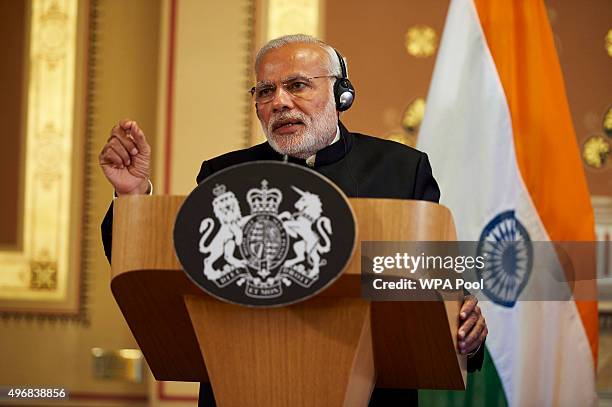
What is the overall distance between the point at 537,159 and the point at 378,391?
182cm

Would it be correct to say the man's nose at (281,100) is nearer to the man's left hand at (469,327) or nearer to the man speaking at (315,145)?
the man speaking at (315,145)

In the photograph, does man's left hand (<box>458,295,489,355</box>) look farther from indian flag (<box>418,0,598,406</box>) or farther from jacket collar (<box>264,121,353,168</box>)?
indian flag (<box>418,0,598,406</box>)

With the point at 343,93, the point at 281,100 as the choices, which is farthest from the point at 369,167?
the point at 281,100

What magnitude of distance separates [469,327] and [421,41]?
293 cm

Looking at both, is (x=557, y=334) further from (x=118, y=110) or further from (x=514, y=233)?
(x=118, y=110)

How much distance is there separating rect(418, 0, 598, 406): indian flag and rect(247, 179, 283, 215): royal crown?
216 cm

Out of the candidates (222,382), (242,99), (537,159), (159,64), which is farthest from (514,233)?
(222,382)

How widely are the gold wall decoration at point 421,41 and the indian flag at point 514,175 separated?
69cm

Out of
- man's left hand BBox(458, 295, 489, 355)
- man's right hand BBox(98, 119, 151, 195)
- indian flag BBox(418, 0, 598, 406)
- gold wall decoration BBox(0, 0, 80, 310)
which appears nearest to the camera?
man's left hand BBox(458, 295, 489, 355)

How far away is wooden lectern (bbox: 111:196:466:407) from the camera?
1.18 meters

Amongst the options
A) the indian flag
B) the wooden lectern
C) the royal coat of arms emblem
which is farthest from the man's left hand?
the indian flag

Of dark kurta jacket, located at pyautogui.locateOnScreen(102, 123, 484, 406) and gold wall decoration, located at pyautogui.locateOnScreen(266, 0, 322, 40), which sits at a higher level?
gold wall decoration, located at pyautogui.locateOnScreen(266, 0, 322, 40)

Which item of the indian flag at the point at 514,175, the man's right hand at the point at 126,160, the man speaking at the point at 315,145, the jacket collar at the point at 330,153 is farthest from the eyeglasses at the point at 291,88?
the indian flag at the point at 514,175

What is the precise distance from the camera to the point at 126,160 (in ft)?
5.12
